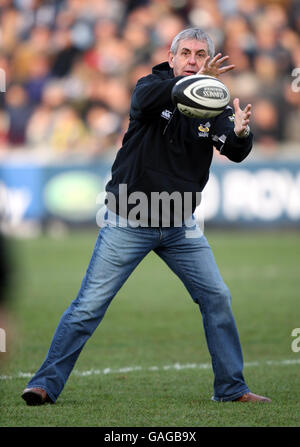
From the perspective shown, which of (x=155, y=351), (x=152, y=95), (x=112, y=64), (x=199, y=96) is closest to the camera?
(x=199, y=96)

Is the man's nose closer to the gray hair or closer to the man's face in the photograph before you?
the man's face

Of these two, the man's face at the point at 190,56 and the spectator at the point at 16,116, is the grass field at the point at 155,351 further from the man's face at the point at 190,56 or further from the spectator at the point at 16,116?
the spectator at the point at 16,116

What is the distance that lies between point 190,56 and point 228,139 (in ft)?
1.73

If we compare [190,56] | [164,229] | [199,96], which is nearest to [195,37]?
[190,56]

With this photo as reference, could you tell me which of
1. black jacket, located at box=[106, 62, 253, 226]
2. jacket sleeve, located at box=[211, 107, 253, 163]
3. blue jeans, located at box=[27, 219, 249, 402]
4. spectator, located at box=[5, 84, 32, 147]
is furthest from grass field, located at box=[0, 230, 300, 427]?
→ spectator, located at box=[5, 84, 32, 147]

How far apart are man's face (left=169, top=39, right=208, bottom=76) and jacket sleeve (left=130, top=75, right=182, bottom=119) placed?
0.22 meters

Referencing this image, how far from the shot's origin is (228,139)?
5.25 m

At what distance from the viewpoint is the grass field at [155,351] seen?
5.04m

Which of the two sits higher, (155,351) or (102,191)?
(102,191)

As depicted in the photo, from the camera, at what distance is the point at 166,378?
6.32m

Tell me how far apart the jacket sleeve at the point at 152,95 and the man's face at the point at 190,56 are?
22 centimetres

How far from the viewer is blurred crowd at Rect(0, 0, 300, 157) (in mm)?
17906

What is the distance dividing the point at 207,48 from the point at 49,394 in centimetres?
222

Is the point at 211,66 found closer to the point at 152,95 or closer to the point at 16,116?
the point at 152,95
